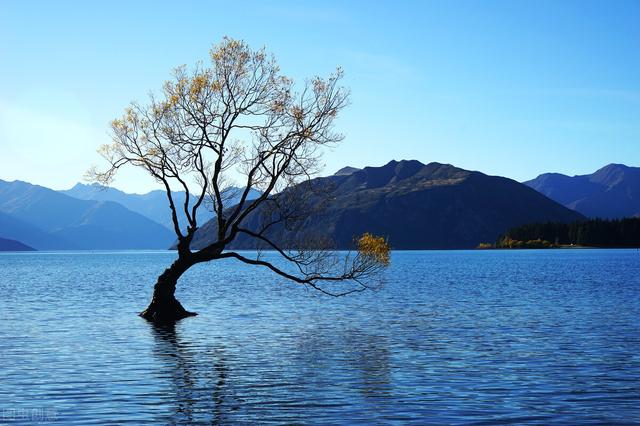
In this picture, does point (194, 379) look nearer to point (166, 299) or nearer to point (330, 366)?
point (330, 366)

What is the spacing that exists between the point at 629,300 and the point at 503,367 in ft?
135

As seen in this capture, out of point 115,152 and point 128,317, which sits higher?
point 115,152

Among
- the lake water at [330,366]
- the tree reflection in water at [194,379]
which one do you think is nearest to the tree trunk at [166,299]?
the lake water at [330,366]

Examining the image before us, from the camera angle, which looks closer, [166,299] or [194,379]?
[194,379]

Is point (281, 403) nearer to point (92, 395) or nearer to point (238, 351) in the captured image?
point (92, 395)

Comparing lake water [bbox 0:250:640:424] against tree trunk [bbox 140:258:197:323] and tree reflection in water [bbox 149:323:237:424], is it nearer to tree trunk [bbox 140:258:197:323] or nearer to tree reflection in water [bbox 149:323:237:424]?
tree reflection in water [bbox 149:323:237:424]

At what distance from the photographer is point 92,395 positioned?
1009 inches

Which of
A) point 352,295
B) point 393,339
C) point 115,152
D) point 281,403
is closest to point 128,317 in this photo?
point 115,152

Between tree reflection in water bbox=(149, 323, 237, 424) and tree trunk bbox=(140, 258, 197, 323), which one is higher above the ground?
tree trunk bbox=(140, 258, 197, 323)

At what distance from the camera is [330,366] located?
1249 inches

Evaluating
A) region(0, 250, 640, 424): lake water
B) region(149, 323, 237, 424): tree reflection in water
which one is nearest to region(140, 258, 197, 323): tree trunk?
region(0, 250, 640, 424): lake water

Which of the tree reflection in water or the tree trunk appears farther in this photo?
the tree trunk

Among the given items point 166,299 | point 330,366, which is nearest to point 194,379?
point 330,366

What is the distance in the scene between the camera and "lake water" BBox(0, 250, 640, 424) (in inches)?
904
